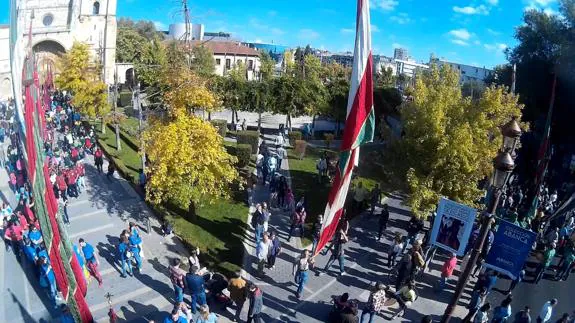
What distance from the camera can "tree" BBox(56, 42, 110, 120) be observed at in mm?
27109

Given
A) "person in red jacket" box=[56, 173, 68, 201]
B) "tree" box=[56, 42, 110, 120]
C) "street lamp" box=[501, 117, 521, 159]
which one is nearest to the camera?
"street lamp" box=[501, 117, 521, 159]

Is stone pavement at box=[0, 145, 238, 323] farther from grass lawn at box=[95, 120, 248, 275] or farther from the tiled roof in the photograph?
the tiled roof

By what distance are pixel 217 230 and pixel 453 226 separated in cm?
887

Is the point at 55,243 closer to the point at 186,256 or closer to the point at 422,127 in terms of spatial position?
the point at 186,256

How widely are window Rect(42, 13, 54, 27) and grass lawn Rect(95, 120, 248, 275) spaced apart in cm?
3741

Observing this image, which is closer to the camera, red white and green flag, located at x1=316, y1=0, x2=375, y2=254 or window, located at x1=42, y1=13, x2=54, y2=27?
red white and green flag, located at x1=316, y1=0, x2=375, y2=254

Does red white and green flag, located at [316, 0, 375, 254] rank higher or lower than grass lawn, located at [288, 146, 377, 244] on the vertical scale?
higher

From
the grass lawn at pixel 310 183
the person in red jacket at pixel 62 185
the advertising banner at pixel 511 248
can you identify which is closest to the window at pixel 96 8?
the grass lawn at pixel 310 183

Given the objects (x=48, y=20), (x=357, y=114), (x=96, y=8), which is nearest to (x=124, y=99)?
(x=48, y=20)

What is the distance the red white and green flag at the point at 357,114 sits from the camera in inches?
220

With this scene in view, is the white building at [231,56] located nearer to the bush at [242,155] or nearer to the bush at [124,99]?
the bush at [124,99]

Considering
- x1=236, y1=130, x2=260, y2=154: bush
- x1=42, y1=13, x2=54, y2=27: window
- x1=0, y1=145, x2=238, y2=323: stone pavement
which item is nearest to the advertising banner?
x1=0, y1=145, x2=238, y2=323: stone pavement

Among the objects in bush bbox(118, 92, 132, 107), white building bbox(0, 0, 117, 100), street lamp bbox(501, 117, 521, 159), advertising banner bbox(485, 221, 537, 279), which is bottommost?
advertising banner bbox(485, 221, 537, 279)

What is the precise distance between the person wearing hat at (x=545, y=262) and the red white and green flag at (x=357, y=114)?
10.5 m
